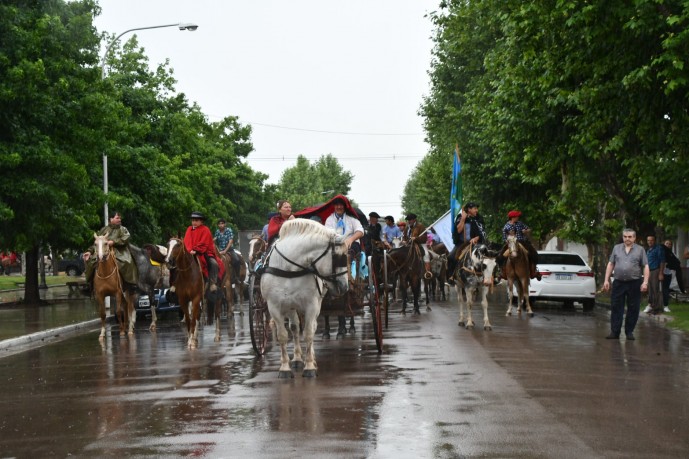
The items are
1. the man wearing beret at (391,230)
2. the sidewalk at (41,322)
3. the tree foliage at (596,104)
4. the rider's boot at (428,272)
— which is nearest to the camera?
the tree foliage at (596,104)

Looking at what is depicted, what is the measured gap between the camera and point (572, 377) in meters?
12.5

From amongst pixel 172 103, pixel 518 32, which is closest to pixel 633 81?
pixel 518 32

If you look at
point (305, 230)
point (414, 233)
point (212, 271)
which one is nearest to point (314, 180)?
point (414, 233)

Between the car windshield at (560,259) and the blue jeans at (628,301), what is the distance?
37.1ft

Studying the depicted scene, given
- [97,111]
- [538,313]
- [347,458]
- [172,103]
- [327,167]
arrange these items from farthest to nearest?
[327,167], [172,103], [97,111], [538,313], [347,458]

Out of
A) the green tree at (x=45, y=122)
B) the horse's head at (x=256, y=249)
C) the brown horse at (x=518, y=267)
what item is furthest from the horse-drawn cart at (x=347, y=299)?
the green tree at (x=45, y=122)

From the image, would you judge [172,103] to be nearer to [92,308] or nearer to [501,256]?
[92,308]

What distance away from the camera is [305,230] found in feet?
42.4

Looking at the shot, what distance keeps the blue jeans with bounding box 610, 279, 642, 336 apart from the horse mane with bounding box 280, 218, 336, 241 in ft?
23.9

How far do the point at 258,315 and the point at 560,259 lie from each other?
16668 millimetres

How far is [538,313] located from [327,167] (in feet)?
431

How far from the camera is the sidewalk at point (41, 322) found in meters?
20.7

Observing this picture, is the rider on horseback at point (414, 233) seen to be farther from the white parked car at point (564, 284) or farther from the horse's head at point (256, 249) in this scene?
the horse's head at point (256, 249)

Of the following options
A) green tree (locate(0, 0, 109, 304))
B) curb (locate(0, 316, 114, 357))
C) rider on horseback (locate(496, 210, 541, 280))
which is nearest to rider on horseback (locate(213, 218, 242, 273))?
curb (locate(0, 316, 114, 357))
